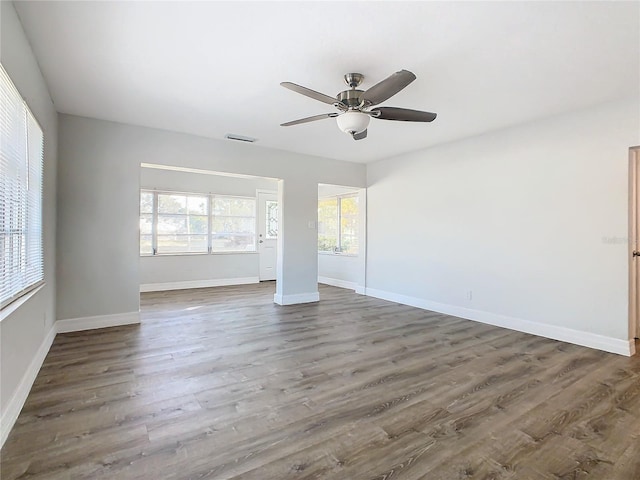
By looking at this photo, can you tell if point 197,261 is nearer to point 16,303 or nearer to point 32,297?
point 32,297

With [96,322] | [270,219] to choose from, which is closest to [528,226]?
[96,322]

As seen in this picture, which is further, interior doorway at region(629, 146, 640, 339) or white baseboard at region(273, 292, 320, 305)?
white baseboard at region(273, 292, 320, 305)

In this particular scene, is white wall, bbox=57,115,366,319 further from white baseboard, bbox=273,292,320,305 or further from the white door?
the white door

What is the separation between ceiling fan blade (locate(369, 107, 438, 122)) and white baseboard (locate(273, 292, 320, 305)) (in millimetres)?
3499

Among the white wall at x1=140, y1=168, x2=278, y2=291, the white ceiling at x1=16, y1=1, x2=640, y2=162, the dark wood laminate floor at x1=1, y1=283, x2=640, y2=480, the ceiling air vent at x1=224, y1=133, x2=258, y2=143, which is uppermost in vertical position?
the ceiling air vent at x1=224, y1=133, x2=258, y2=143

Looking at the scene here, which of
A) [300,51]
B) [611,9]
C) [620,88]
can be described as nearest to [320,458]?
[300,51]

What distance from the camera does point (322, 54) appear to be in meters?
2.53

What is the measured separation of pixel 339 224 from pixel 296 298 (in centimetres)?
254

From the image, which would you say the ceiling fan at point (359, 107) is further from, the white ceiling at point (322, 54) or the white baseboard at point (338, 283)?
the white baseboard at point (338, 283)

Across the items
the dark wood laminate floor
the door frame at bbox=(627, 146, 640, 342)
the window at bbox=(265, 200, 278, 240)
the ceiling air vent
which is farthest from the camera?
the window at bbox=(265, 200, 278, 240)

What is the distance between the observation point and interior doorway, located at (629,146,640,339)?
3355 millimetres

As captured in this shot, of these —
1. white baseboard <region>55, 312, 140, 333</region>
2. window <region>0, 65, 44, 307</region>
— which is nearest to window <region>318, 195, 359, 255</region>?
white baseboard <region>55, 312, 140, 333</region>

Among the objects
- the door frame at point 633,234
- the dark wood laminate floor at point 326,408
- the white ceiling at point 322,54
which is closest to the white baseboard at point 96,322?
the dark wood laminate floor at point 326,408

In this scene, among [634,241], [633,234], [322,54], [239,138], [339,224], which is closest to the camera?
[322,54]
